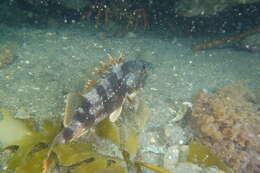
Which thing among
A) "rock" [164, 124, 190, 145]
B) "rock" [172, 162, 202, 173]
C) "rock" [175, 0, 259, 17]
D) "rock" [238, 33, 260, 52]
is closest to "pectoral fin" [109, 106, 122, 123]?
"rock" [164, 124, 190, 145]

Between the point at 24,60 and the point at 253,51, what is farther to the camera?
the point at 253,51

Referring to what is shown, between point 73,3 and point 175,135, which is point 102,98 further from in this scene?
point 73,3

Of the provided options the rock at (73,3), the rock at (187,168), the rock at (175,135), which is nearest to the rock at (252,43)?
the rock at (175,135)

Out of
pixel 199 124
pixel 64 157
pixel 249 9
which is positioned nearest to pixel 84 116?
pixel 64 157

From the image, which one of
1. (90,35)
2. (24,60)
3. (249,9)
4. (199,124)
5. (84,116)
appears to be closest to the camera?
(84,116)

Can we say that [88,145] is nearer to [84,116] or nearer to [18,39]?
[84,116]

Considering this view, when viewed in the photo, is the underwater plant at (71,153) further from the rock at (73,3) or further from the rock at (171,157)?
the rock at (73,3)

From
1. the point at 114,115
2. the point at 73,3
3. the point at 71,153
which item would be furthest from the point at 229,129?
the point at 73,3
